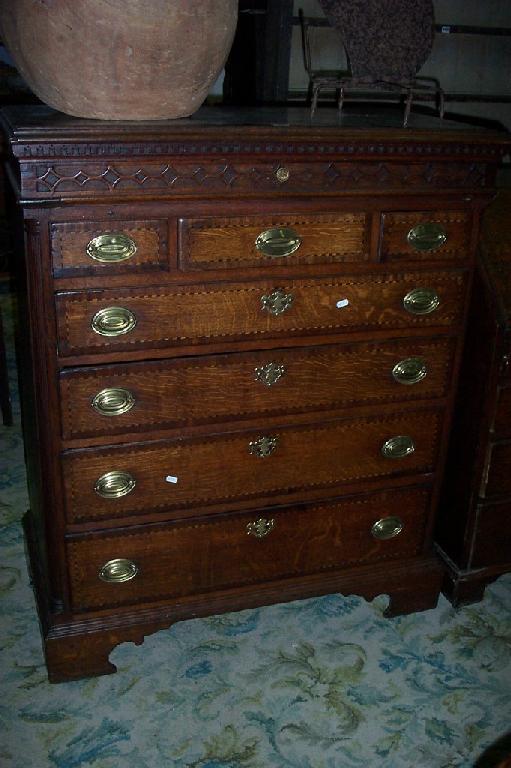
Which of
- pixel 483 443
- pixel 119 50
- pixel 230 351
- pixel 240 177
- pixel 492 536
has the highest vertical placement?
pixel 119 50

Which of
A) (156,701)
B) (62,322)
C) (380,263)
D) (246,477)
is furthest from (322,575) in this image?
(62,322)

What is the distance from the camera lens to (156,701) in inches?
77.6

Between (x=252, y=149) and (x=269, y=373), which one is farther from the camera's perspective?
(x=269, y=373)

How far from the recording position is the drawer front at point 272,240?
167cm

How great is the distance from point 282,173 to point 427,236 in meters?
0.43

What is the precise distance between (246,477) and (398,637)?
29.5 inches

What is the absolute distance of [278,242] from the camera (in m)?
1.74

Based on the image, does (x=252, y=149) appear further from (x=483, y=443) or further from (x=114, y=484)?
(x=483, y=443)

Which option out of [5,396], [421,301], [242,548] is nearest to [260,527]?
[242,548]

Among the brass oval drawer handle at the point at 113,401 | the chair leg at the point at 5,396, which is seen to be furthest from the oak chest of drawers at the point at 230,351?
the chair leg at the point at 5,396

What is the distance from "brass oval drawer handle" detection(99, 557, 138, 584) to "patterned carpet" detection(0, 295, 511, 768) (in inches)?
12.7

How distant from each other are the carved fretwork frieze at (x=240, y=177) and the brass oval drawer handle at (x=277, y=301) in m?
0.24

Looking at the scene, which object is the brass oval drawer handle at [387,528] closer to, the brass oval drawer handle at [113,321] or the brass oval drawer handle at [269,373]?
the brass oval drawer handle at [269,373]

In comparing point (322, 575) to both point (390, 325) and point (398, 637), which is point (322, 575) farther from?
point (390, 325)
